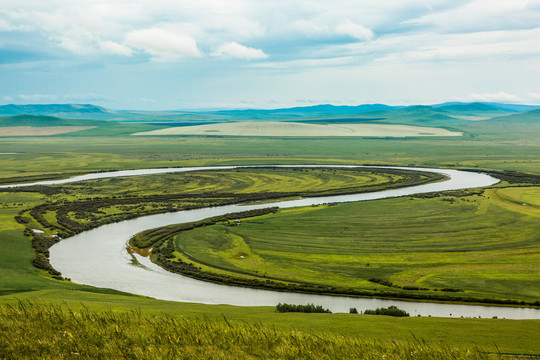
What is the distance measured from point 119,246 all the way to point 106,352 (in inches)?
1711

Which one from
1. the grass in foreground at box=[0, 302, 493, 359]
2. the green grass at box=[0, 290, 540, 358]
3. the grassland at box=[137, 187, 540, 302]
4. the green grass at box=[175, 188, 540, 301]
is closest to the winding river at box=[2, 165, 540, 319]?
the grassland at box=[137, 187, 540, 302]

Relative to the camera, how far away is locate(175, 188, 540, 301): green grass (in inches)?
1751

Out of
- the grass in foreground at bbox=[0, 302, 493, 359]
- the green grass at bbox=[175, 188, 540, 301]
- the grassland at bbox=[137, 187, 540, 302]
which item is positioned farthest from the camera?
the green grass at bbox=[175, 188, 540, 301]

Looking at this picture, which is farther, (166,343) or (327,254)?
(327,254)

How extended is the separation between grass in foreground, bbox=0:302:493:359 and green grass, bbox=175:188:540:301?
80.8 ft

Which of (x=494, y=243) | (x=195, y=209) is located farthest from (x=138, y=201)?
(x=494, y=243)

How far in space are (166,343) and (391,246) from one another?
41.5 meters

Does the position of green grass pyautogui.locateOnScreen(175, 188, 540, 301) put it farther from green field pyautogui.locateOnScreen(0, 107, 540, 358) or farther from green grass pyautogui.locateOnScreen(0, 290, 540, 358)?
green grass pyautogui.locateOnScreen(0, 290, 540, 358)

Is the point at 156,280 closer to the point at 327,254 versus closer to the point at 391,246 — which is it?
the point at 327,254

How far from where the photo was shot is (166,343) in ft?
57.1

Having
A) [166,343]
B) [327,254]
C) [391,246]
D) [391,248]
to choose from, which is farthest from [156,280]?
[166,343]

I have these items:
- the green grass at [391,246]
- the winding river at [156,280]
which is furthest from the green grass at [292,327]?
the green grass at [391,246]

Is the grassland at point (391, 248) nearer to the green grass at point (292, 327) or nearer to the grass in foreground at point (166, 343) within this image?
the green grass at point (292, 327)

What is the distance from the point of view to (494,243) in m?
55.8
